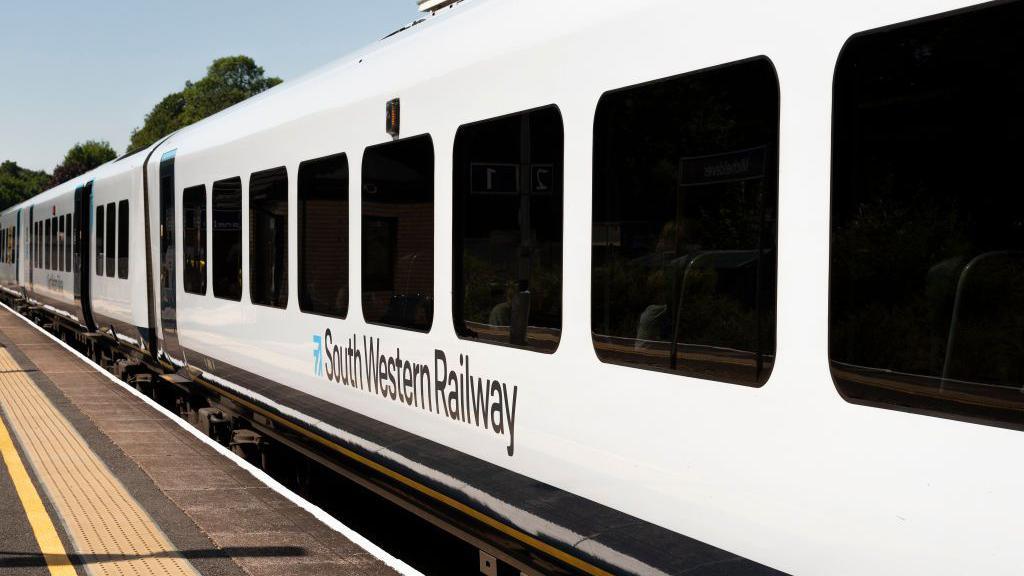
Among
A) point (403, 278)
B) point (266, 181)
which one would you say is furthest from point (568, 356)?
point (266, 181)

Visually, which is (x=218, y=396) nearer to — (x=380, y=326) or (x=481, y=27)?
(x=380, y=326)

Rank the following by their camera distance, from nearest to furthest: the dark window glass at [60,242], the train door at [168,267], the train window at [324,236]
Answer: the train window at [324,236] < the train door at [168,267] < the dark window glass at [60,242]

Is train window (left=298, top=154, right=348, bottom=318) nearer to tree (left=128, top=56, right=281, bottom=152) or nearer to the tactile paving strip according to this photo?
the tactile paving strip

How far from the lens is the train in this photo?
9.06 feet

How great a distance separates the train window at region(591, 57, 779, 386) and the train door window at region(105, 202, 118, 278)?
1199 centimetres

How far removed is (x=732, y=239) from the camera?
3.52m

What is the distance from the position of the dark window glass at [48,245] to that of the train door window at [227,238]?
14.7 m

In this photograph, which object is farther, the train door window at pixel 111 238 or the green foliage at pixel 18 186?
the green foliage at pixel 18 186

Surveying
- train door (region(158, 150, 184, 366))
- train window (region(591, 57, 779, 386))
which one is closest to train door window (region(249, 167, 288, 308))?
train door (region(158, 150, 184, 366))

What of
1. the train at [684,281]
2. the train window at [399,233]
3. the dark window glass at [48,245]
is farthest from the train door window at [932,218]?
the dark window glass at [48,245]

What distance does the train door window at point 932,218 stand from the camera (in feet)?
8.73

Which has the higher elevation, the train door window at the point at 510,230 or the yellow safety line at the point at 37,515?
the train door window at the point at 510,230

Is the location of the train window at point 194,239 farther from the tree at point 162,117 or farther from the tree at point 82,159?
the tree at point 82,159

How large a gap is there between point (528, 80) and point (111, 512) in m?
4.05
